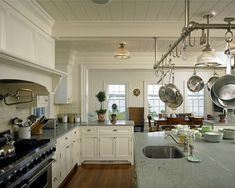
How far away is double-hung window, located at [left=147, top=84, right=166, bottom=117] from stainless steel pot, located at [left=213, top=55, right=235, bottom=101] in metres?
6.86

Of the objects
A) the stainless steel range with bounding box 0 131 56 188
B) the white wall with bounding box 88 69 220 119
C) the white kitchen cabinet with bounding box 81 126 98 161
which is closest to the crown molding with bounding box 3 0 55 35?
the stainless steel range with bounding box 0 131 56 188

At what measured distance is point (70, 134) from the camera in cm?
400

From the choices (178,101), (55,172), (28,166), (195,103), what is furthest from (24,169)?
(195,103)

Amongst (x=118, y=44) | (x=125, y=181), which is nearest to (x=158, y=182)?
(x=125, y=181)

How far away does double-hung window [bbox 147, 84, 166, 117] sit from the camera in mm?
8484

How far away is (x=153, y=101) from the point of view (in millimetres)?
8516

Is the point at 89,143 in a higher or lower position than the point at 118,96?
lower

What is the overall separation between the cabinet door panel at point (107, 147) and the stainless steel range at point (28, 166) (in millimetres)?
1903

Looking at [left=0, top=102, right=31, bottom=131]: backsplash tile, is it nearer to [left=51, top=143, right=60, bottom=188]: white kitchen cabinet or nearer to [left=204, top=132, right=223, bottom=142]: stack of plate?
[left=51, top=143, right=60, bottom=188]: white kitchen cabinet

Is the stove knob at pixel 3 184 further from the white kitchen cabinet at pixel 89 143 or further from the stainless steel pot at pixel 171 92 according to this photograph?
the white kitchen cabinet at pixel 89 143

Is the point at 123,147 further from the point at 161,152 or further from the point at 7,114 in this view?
the point at 7,114

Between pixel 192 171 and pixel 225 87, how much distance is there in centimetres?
65

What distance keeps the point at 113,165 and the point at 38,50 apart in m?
2.82

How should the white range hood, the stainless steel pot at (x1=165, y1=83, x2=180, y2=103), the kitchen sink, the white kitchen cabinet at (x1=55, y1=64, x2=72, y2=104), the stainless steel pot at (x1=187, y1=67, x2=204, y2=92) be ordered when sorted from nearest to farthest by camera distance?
the white range hood, the kitchen sink, the stainless steel pot at (x1=165, y1=83, x2=180, y2=103), the stainless steel pot at (x1=187, y1=67, x2=204, y2=92), the white kitchen cabinet at (x1=55, y1=64, x2=72, y2=104)
